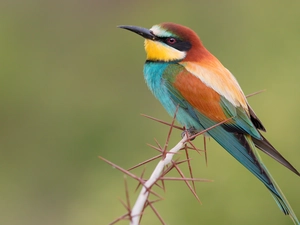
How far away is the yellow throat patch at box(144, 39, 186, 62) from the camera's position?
3.07m

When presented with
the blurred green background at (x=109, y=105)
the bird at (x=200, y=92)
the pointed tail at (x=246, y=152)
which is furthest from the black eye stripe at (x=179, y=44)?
the blurred green background at (x=109, y=105)

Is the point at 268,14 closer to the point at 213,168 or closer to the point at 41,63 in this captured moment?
the point at 41,63

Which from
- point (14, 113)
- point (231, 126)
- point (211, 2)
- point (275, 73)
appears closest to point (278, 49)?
point (275, 73)

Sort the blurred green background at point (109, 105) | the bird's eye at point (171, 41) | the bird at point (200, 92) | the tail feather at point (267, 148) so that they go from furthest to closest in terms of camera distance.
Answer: the blurred green background at point (109, 105) → the bird's eye at point (171, 41) → the bird at point (200, 92) → the tail feather at point (267, 148)

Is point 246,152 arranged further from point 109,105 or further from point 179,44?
point 109,105

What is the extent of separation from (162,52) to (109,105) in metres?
2.57

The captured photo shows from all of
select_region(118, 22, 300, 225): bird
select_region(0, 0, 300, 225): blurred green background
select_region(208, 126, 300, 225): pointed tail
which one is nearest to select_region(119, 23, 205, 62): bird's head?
select_region(118, 22, 300, 225): bird

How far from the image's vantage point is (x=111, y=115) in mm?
5535

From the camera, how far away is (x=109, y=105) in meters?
5.61

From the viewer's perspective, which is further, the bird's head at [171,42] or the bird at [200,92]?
the bird's head at [171,42]

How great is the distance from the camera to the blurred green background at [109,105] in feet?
12.8

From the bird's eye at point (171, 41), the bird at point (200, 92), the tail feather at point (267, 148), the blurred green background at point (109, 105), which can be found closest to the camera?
the tail feather at point (267, 148)

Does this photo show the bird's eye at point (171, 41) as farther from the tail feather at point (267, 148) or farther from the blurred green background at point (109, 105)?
the blurred green background at point (109, 105)

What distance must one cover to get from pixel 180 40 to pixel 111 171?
1903 millimetres
